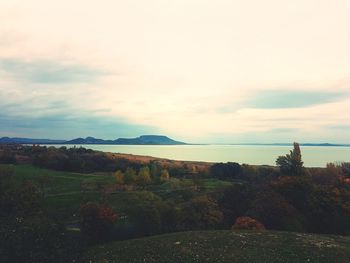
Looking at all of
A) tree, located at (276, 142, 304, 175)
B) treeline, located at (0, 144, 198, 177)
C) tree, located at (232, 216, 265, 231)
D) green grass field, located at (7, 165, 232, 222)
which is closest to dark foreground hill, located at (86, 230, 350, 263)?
tree, located at (232, 216, 265, 231)

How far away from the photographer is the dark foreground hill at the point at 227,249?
38500 millimetres

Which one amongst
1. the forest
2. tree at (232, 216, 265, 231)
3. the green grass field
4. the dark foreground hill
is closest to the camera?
the dark foreground hill

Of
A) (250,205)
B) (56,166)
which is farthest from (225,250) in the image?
(56,166)

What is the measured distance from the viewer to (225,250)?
132 feet

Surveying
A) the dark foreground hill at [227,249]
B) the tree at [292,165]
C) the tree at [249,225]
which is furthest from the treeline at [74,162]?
the dark foreground hill at [227,249]

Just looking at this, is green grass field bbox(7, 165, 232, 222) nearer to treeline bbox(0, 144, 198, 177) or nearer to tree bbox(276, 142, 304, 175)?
tree bbox(276, 142, 304, 175)

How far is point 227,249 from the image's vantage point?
40688 millimetres

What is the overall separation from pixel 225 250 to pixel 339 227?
33983 mm

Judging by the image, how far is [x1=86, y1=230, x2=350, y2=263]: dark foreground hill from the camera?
3850 centimetres

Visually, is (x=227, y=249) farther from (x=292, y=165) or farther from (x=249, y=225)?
(x=292, y=165)

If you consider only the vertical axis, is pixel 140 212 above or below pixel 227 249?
above

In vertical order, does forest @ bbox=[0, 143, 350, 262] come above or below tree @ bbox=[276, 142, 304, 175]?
below

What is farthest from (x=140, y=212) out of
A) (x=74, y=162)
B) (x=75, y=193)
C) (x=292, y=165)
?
(x=74, y=162)

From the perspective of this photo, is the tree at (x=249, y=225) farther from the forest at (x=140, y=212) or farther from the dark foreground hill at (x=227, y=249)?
the dark foreground hill at (x=227, y=249)
